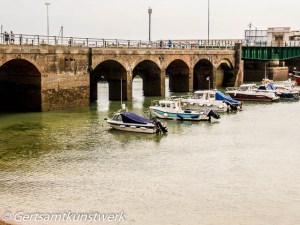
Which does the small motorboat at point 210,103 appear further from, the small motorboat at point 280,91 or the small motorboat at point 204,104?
the small motorboat at point 280,91

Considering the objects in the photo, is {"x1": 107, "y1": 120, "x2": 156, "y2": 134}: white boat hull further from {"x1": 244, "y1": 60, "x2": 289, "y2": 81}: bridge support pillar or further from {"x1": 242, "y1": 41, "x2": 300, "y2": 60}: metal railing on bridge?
{"x1": 244, "y1": 60, "x2": 289, "y2": 81}: bridge support pillar

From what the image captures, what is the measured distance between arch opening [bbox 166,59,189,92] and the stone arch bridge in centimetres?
24

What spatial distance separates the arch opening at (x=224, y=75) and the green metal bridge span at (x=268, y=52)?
28.5 feet

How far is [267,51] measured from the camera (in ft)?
358

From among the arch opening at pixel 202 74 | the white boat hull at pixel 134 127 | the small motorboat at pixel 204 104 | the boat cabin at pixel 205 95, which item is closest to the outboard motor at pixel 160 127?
the white boat hull at pixel 134 127

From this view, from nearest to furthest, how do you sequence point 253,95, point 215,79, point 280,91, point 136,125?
1. point 136,125
2. point 253,95
3. point 280,91
4. point 215,79

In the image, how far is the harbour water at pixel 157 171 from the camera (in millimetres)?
24781

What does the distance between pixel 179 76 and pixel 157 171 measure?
51.8 m

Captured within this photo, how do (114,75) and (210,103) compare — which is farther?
(114,75)

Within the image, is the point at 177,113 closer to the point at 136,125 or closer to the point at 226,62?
the point at 136,125

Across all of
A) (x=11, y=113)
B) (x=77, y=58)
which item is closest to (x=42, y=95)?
(x=11, y=113)

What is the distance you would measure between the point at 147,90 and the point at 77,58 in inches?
768

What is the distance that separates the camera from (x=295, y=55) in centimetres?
11906

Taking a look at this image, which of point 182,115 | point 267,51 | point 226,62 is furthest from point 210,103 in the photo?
point 267,51
